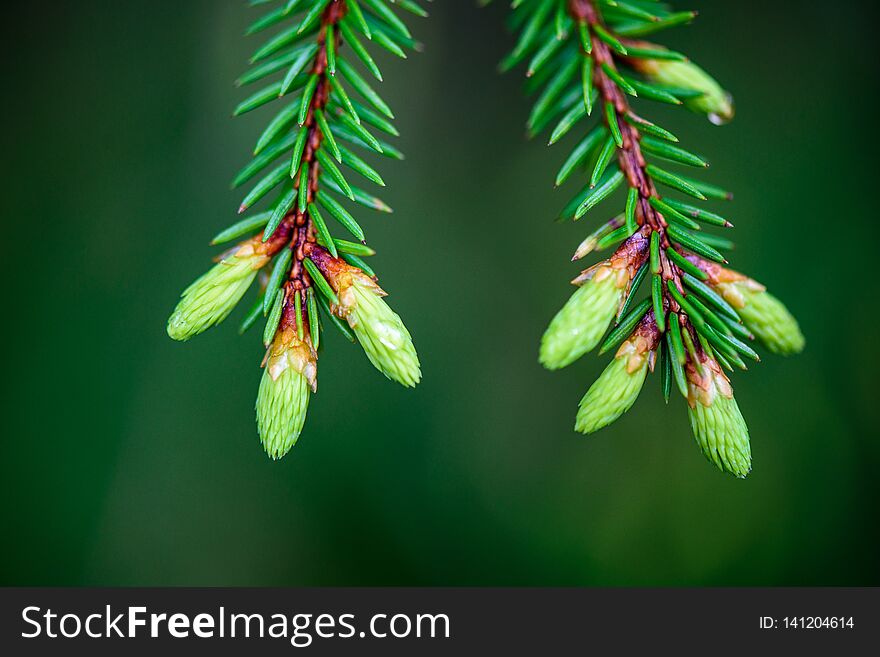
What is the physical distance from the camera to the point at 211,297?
93 centimetres

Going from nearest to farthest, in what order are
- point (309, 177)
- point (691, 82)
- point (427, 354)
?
point (309, 177), point (691, 82), point (427, 354)

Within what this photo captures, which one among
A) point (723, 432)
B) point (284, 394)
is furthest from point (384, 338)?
point (723, 432)

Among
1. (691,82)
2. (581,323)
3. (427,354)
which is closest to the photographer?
(581,323)

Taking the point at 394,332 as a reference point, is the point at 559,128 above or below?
above

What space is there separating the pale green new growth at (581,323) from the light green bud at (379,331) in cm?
17

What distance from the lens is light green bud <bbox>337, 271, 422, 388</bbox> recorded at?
2.89 feet

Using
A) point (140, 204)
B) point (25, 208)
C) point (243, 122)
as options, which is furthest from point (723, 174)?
point (25, 208)

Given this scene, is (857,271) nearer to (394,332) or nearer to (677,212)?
(677,212)

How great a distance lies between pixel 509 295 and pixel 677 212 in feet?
4.44

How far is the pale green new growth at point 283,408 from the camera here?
2.97ft

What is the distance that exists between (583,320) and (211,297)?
0.50 m

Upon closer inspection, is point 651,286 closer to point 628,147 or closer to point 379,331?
point 628,147

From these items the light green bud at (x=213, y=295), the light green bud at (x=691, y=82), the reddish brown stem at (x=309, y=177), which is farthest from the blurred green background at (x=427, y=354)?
the light green bud at (x=213, y=295)

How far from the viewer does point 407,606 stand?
167cm
